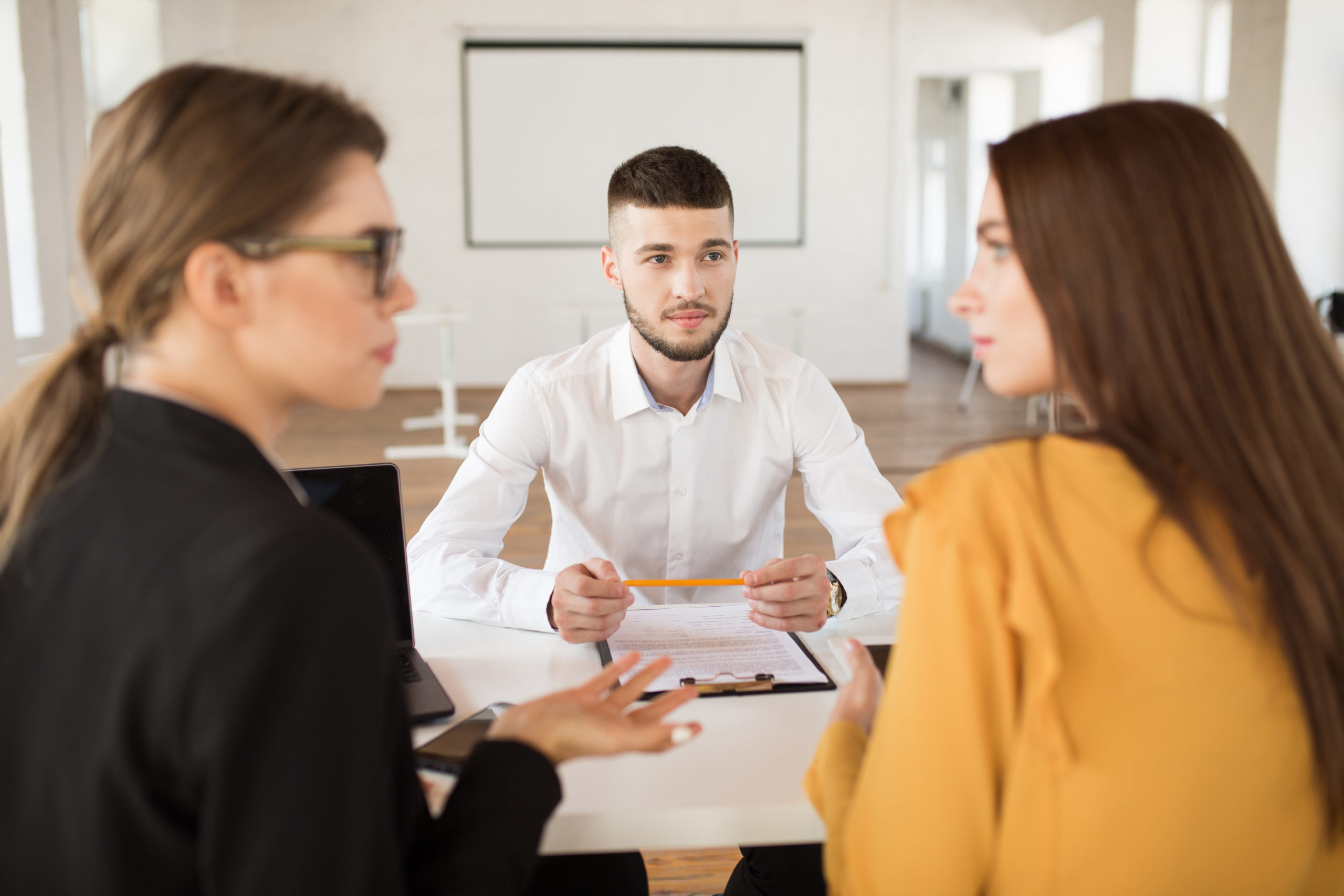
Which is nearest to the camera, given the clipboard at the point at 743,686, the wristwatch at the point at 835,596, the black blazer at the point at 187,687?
the black blazer at the point at 187,687

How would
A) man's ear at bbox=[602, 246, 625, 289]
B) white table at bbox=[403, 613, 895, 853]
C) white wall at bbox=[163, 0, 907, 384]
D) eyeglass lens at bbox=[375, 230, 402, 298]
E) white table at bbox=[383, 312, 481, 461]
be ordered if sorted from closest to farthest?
eyeglass lens at bbox=[375, 230, 402, 298], white table at bbox=[403, 613, 895, 853], man's ear at bbox=[602, 246, 625, 289], white table at bbox=[383, 312, 481, 461], white wall at bbox=[163, 0, 907, 384]

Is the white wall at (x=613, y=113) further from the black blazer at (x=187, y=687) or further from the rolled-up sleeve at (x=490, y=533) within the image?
the black blazer at (x=187, y=687)

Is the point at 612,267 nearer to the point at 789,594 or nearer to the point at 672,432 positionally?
the point at 672,432

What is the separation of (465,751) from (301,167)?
60 centimetres

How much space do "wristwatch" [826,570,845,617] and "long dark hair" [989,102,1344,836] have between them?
0.72m

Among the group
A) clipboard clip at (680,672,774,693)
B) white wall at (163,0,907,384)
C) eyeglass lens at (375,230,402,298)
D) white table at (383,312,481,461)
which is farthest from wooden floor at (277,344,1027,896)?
eyeglass lens at (375,230,402,298)

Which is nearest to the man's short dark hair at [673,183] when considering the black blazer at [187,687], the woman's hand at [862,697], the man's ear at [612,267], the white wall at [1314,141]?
the man's ear at [612,267]

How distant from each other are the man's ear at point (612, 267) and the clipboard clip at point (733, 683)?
99cm

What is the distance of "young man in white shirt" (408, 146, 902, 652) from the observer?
1.89 m

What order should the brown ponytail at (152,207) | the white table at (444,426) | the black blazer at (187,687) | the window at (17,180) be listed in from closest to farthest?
the black blazer at (187,687) < the brown ponytail at (152,207) < the window at (17,180) < the white table at (444,426)

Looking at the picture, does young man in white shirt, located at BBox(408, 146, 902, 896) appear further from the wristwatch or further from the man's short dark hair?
the wristwatch

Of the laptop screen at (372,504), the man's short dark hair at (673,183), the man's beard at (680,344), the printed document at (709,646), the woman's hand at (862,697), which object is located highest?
the man's short dark hair at (673,183)

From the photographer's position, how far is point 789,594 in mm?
1371

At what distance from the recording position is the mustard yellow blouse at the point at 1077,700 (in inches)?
28.6
